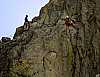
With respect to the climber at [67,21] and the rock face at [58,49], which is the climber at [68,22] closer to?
the climber at [67,21]

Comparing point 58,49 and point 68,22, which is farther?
point 68,22

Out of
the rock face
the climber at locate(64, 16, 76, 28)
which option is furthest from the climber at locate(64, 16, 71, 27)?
the rock face

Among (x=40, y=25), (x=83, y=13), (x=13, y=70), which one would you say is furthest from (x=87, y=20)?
(x=13, y=70)

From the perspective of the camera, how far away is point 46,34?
36.8 metres

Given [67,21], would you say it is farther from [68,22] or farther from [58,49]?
[58,49]

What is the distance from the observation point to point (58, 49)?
35.6m

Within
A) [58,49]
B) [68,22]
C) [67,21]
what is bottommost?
[58,49]

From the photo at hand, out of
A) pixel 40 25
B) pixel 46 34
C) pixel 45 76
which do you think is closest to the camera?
pixel 45 76

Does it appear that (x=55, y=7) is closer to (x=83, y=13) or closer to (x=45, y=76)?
Answer: (x=83, y=13)

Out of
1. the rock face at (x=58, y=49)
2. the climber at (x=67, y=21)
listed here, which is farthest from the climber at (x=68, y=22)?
the rock face at (x=58, y=49)

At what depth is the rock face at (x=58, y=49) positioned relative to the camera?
3462 cm

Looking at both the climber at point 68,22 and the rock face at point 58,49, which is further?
the climber at point 68,22

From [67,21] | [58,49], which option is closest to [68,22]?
[67,21]

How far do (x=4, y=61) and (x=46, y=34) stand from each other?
7.22m
